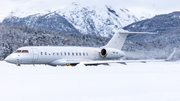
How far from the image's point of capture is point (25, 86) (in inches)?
559

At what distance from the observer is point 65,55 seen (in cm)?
3394

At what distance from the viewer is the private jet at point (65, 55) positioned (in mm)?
30322

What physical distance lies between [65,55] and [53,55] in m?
1.88

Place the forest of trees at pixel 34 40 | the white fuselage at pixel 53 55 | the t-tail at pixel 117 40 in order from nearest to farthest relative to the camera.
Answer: the white fuselage at pixel 53 55 < the t-tail at pixel 117 40 < the forest of trees at pixel 34 40

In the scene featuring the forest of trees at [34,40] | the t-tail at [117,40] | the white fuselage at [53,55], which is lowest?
the white fuselage at [53,55]

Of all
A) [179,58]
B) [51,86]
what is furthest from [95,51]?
[179,58]

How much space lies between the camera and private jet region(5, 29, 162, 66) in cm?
3032

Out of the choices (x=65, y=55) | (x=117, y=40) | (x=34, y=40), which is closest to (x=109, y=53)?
(x=117, y=40)

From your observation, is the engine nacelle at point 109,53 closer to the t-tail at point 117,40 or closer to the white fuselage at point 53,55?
the white fuselage at point 53,55

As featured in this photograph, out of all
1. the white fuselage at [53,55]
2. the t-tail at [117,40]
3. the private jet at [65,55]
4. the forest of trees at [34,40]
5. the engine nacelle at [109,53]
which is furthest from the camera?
the forest of trees at [34,40]

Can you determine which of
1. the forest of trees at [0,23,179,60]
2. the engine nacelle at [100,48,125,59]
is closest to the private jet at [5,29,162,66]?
the engine nacelle at [100,48,125,59]

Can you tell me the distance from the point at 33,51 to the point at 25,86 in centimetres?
1718

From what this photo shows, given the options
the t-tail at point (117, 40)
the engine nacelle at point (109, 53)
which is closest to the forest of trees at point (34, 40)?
the t-tail at point (117, 40)

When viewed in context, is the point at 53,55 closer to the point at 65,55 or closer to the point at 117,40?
the point at 65,55
